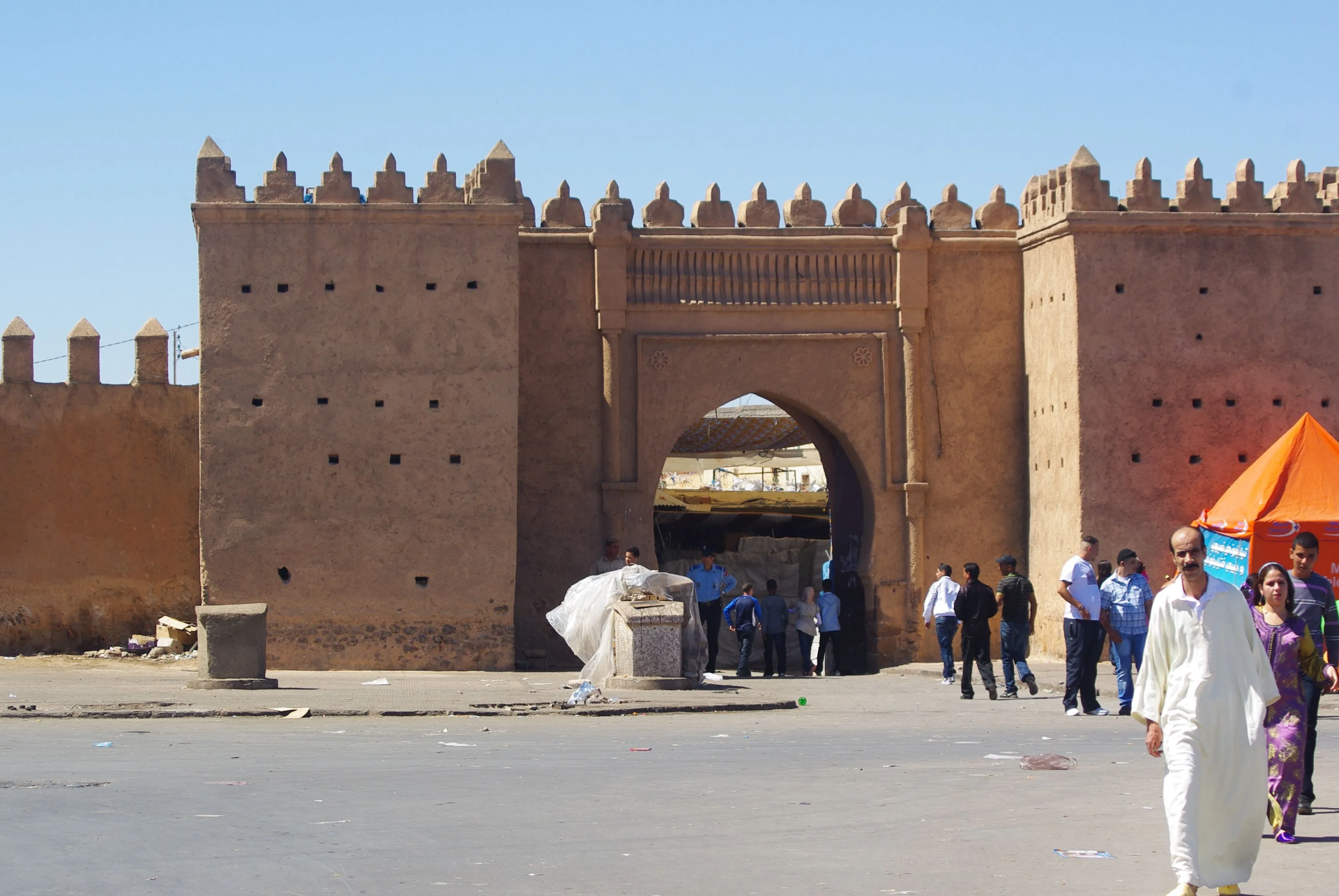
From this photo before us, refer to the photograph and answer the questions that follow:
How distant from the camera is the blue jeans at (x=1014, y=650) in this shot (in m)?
14.6

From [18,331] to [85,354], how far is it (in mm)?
759

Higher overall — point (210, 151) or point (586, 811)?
point (210, 151)

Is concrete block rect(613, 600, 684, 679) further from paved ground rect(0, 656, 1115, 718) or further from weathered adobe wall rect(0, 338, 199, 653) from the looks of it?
weathered adobe wall rect(0, 338, 199, 653)

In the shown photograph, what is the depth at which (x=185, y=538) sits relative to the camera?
1914 cm

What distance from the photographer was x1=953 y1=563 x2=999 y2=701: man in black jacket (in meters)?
14.4

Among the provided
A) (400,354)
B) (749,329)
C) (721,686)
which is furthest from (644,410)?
(721,686)

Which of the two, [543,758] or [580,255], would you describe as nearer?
[543,758]

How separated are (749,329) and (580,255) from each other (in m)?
2.09

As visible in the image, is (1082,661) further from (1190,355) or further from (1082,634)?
(1190,355)

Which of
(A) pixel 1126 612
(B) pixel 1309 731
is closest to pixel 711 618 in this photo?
(A) pixel 1126 612

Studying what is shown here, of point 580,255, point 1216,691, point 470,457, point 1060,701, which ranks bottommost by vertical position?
point 1060,701

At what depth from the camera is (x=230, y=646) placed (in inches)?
561

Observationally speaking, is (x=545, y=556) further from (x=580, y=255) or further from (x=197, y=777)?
(x=197, y=777)

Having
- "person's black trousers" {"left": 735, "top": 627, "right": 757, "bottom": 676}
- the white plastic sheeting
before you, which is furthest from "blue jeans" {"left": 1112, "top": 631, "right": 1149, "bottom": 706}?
"person's black trousers" {"left": 735, "top": 627, "right": 757, "bottom": 676}
